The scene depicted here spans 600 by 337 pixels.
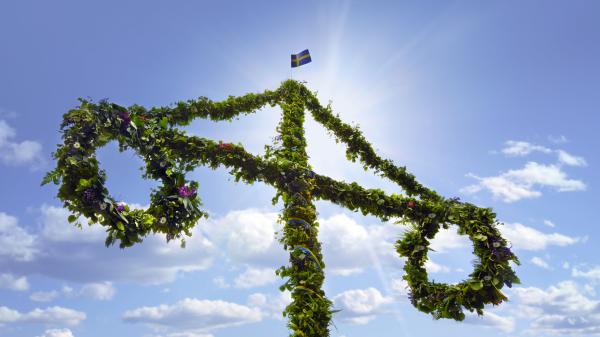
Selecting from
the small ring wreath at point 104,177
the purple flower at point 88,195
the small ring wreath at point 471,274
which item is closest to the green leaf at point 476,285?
the small ring wreath at point 471,274

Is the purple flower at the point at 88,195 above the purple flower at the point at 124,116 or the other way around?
the other way around

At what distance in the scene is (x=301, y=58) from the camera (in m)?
10.7

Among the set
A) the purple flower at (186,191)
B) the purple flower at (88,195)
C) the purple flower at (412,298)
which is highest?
the purple flower at (186,191)

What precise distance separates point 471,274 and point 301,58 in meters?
6.56

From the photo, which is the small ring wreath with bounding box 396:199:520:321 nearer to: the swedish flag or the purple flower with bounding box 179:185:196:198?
the purple flower with bounding box 179:185:196:198

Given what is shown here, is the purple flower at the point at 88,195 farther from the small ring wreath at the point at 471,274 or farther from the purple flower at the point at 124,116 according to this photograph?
the small ring wreath at the point at 471,274

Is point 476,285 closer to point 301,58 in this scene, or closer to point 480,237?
point 480,237

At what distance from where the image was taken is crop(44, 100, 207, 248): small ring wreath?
15.9ft

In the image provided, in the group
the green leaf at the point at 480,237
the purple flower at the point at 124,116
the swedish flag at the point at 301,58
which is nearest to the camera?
the purple flower at the point at 124,116

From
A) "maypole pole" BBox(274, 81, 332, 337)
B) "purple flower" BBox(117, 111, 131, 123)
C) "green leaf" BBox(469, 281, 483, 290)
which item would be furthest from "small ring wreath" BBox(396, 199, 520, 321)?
"purple flower" BBox(117, 111, 131, 123)

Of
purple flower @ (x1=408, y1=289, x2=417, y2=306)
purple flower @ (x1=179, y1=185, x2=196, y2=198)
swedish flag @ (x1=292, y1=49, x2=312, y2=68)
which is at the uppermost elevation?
swedish flag @ (x1=292, y1=49, x2=312, y2=68)

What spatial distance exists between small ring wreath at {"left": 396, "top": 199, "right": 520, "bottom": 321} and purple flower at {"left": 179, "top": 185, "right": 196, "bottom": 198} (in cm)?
339

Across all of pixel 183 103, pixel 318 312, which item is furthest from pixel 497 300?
pixel 183 103

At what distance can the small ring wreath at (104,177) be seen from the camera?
485cm
